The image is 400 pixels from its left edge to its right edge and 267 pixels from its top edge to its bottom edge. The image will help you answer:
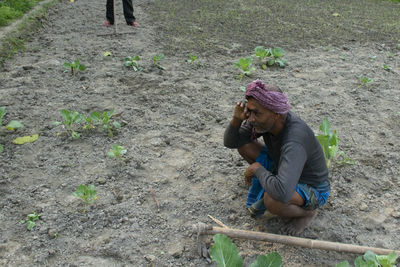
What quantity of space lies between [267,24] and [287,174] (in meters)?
6.07

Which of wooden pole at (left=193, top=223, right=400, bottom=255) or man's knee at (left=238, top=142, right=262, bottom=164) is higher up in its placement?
man's knee at (left=238, top=142, right=262, bottom=164)

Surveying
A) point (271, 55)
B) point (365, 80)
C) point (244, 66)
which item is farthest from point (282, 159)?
point (271, 55)

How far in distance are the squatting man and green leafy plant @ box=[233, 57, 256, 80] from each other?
2388 mm

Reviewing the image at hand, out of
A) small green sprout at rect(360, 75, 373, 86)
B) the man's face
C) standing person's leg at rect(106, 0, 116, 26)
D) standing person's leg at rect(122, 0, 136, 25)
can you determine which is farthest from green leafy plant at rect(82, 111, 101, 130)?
standing person's leg at rect(122, 0, 136, 25)

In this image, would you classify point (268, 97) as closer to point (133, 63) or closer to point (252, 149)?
point (252, 149)

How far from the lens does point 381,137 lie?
3896mm

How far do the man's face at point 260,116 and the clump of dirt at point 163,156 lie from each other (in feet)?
2.51

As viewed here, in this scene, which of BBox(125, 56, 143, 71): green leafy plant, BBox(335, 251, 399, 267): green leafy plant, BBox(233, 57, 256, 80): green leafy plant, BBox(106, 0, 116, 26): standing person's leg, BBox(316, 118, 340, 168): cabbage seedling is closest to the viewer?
BBox(335, 251, 399, 267): green leafy plant

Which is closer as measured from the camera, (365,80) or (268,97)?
(268,97)

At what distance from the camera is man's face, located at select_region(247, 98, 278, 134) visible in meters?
2.37

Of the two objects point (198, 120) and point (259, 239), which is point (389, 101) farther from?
point (259, 239)

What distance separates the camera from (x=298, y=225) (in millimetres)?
2615

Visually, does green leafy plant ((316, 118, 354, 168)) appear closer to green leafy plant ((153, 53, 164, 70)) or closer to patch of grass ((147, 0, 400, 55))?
green leafy plant ((153, 53, 164, 70))

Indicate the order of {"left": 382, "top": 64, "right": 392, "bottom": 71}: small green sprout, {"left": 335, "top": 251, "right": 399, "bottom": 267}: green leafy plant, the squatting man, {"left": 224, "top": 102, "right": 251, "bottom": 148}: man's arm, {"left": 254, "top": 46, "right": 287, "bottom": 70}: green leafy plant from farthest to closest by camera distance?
{"left": 382, "top": 64, "right": 392, "bottom": 71}: small green sprout, {"left": 254, "top": 46, "right": 287, "bottom": 70}: green leafy plant, {"left": 224, "top": 102, "right": 251, "bottom": 148}: man's arm, the squatting man, {"left": 335, "top": 251, "right": 399, "bottom": 267}: green leafy plant
